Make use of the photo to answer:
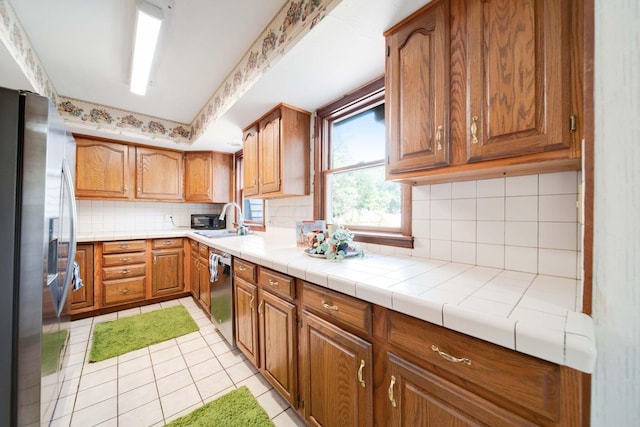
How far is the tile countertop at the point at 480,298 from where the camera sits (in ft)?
1.76

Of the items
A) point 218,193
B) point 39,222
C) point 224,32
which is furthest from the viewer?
point 218,193

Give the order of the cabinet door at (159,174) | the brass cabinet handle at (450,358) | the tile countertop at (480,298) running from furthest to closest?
the cabinet door at (159,174) < the brass cabinet handle at (450,358) < the tile countertop at (480,298)

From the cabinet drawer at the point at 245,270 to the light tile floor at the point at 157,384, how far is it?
28.2 inches

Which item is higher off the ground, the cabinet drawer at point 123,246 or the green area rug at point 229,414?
the cabinet drawer at point 123,246

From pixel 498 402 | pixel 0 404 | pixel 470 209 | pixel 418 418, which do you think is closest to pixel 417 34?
pixel 470 209

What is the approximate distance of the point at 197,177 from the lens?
142 inches

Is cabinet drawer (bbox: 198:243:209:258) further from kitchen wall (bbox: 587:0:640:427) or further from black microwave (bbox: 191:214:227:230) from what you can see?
kitchen wall (bbox: 587:0:640:427)

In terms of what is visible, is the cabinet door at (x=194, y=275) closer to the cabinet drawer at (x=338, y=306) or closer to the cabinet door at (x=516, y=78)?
the cabinet drawer at (x=338, y=306)

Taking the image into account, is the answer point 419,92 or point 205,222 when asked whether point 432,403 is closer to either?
point 419,92

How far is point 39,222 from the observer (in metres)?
0.93

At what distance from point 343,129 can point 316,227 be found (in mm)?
878

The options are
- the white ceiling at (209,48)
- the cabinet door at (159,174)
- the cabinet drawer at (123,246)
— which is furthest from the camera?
the cabinet door at (159,174)

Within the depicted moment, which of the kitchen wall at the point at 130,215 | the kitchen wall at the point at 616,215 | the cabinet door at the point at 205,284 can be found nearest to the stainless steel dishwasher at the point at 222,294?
the cabinet door at the point at 205,284

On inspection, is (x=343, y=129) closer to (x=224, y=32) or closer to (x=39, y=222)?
(x=224, y=32)
